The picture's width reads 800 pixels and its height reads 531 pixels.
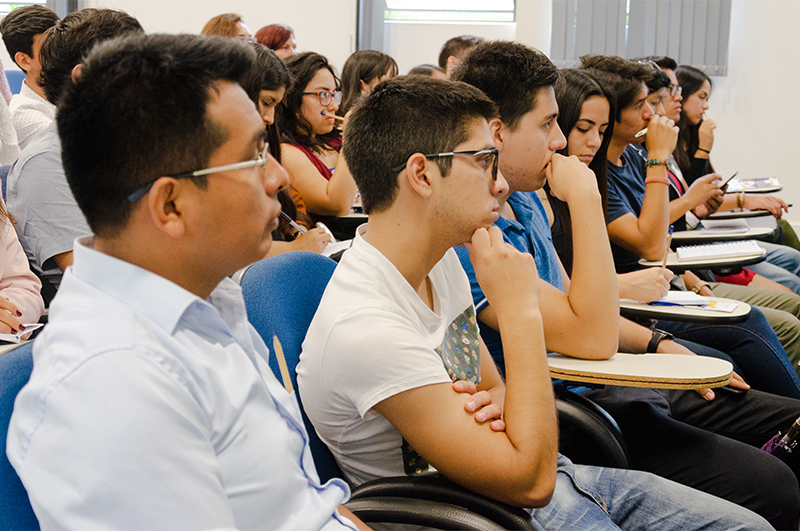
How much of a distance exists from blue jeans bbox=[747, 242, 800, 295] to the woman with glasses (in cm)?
195

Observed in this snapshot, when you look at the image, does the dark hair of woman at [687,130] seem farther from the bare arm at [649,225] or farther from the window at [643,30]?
the bare arm at [649,225]

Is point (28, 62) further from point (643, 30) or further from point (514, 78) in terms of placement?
point (643, 30)

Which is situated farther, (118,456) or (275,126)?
(275,126)

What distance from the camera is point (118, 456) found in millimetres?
552

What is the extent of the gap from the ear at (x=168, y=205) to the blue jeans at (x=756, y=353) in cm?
172

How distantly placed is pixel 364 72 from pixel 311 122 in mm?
841

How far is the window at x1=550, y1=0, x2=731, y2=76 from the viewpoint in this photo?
5.05 metres

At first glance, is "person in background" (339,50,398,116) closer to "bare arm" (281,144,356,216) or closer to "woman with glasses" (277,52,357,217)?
"woman with glasses" (277,52,357,217)

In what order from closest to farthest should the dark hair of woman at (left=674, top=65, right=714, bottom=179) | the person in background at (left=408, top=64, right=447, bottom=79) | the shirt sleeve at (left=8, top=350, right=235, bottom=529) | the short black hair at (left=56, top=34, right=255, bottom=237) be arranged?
1. the shirt sleeve at (left=8, top=350, right=235, bottom=529)
2. the short black hair at (left=56, top=34, right=255, bottom=237)
3. the person in background at (left=408, top=64, right=447, bottom=79)
4. the dark hair of woman at (left=674, top=65, right=714, bottom=179)

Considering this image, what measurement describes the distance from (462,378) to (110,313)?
662 millimetres

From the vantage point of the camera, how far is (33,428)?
57 centimetres

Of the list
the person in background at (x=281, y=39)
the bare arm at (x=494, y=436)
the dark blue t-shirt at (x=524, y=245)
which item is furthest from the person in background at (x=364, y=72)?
the bare arm at (x=494, y=436)

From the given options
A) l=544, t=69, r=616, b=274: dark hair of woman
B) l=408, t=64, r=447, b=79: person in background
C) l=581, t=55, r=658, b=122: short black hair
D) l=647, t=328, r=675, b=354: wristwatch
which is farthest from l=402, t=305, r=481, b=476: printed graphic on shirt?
l=408, t=64, r=447, b=79: person in background

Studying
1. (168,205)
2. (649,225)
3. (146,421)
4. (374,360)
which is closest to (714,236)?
(649,225)
